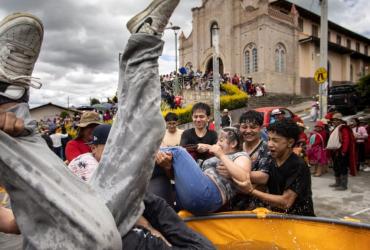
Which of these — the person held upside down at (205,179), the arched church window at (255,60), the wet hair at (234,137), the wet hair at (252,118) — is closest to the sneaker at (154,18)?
the person held upside down at (205,179)

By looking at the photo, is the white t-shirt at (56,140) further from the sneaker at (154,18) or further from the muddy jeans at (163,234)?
the sneaker at (154,18)

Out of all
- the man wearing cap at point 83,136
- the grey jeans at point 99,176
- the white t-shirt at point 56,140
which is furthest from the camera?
the white t-shirt at point 56,140

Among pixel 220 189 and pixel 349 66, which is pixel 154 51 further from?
pixel 349 66

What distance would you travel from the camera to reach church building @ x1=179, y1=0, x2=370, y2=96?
27094mm

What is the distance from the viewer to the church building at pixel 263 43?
27.1m

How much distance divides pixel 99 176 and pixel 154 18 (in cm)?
81

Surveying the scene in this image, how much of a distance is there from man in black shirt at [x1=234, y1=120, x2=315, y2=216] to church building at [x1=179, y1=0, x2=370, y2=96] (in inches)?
978

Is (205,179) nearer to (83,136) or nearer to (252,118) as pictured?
(252,118)

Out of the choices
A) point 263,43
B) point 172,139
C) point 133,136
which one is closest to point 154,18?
point 133,136

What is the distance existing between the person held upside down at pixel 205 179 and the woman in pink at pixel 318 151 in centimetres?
643

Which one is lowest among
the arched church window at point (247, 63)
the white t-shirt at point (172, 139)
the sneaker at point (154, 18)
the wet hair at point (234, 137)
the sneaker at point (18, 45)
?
the white t-shirt at point (172, 139)

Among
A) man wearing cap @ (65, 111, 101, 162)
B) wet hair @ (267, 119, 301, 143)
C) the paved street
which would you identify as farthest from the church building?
wet hair @ (267, 119, 301, 143)

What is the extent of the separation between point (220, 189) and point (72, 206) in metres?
1.81

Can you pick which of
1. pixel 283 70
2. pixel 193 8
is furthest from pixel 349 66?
pixel 193 8
